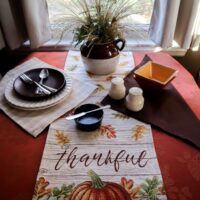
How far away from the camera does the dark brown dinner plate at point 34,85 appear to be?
0.87 m

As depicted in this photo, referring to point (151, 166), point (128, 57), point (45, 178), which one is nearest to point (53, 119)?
point (45, 178)

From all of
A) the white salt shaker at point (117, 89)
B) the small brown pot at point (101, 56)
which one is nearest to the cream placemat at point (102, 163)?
the white salt shaker at point (117, 89)

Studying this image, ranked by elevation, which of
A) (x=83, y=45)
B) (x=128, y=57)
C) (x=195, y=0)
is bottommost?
(x=128, y=57)

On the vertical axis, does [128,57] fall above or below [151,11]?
below

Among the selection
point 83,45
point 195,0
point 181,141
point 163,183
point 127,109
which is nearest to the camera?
point 163,183

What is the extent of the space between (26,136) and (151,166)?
0.41 m

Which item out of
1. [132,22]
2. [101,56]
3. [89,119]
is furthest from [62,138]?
[132,22]

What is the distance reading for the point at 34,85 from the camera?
0.93 meters

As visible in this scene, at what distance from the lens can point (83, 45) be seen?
102cm

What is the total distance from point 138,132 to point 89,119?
17 centimetres

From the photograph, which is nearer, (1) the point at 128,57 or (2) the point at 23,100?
(2) the point at 23,100

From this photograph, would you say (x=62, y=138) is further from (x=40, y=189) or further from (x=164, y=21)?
(x=164, y=21)

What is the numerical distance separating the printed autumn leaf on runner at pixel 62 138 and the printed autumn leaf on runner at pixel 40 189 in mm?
140

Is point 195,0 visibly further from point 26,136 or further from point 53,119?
point 26,136
